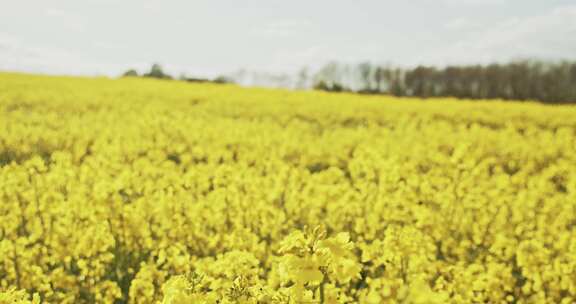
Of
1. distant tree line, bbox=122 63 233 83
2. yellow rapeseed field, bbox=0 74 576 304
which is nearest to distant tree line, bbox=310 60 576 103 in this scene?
distant tree line, bbox=122 63 233 83

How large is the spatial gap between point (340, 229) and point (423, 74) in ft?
175

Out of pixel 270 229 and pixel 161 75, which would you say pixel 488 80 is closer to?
pixel 161 75

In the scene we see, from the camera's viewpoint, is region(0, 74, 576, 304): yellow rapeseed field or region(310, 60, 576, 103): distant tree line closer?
region(0, 74, 576, 304): yellow rapeseed field

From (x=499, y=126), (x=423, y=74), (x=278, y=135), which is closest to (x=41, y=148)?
(x=278, y=135)

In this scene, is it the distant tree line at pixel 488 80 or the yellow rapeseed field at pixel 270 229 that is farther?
the distant tree line at pixel 488 80

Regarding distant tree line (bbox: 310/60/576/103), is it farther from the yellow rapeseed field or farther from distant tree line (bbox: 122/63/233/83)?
the yellow rapeseed field

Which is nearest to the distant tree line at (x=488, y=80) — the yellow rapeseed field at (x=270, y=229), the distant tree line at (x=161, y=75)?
the distant tree line at (x=161, y=75)

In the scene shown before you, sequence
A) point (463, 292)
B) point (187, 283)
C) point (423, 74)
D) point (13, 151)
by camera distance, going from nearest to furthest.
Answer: point (187, 283)
point (463, 292)
point (13, 151)
point (423, 74)

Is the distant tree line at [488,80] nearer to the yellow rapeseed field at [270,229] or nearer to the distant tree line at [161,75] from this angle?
the distant tree line at [161,75]

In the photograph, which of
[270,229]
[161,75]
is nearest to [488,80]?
[161,75]

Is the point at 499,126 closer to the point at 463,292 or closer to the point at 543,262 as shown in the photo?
the point at 543,262

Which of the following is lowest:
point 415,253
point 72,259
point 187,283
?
point 72,259

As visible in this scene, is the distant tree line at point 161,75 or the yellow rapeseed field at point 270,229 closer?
the yellow rapeseed field at point 270,229

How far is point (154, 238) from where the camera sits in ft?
16.5
